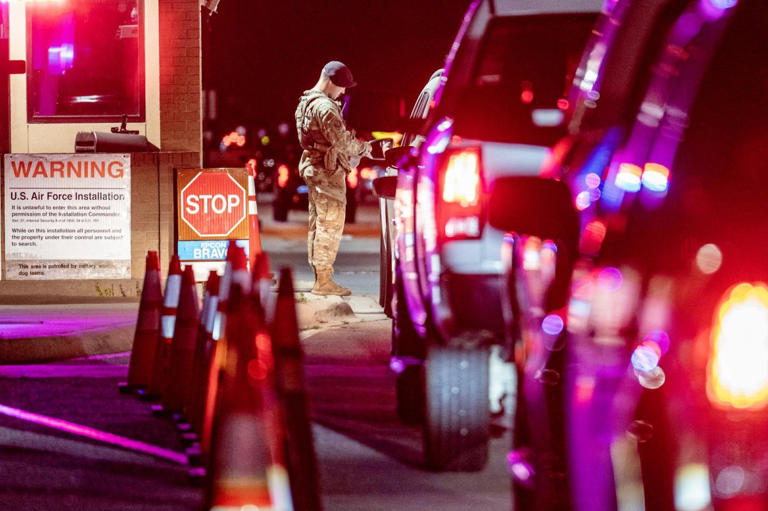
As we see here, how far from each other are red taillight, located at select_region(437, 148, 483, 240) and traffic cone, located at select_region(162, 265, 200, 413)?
7.96ft

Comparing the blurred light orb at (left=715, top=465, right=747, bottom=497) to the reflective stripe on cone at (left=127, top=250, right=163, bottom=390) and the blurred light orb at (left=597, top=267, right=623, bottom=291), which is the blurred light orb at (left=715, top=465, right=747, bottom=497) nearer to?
the blurred light orb at (left=597, top=267, right=623, bottom=291)

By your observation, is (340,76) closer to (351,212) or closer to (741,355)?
(741,355)

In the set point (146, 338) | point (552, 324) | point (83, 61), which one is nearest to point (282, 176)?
point (83, 61)

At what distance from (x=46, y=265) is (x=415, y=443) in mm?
7701

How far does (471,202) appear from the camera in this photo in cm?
530

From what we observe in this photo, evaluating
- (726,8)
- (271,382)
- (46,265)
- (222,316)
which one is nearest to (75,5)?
(46,265)

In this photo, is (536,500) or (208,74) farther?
(208,74)

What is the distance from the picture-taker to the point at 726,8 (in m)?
3.02

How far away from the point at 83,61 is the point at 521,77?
393 inches

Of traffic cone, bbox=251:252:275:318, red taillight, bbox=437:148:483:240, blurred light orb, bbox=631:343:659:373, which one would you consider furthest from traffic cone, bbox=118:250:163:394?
blurred light orb, bbox=631:343:659:373

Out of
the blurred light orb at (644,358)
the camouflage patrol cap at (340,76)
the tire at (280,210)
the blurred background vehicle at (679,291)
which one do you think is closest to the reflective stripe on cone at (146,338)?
the camouflage patrol cap at (340,76)

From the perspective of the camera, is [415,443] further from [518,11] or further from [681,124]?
[681,124]

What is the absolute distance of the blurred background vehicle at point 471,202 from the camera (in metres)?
5.24

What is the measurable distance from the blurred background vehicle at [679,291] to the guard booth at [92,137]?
30.6 feet
